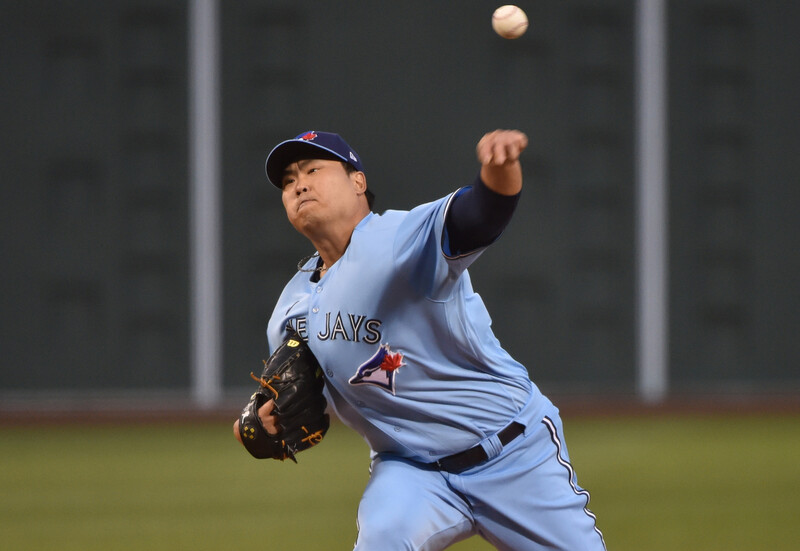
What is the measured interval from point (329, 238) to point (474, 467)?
706mm

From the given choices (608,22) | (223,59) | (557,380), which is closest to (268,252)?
(223,59)

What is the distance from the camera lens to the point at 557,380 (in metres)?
8.45

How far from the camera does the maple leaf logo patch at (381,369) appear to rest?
2.47 m

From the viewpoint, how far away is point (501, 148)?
203 centimetres

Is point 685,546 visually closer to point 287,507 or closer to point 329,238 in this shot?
point 287,507

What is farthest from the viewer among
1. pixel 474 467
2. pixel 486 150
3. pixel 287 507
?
pixel 287 507

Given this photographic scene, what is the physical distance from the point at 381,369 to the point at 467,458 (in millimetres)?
332

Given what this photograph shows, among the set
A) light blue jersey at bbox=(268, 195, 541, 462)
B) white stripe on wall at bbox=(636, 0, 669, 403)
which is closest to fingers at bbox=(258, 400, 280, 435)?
light blue jersey at bbox=(268, 195, 541, 462)

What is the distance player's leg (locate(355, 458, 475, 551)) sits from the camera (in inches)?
92.8

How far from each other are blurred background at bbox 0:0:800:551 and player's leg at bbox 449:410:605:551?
218 inches

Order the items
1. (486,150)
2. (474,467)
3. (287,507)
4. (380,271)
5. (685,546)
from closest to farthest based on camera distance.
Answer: (486,150), (380,271), (474,467), (685,546), (287,507)

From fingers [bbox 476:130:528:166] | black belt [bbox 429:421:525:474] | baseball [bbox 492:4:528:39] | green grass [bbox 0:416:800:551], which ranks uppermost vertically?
baseball [bbox 492:4:528:39]

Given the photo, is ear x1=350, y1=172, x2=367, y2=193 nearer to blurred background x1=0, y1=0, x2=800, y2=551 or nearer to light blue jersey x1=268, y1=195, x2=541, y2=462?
light blue jersey x1=268, y1=195, x2=541, y2=462

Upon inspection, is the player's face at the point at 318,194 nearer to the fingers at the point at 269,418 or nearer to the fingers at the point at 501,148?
the fingers at the point at 269,418
